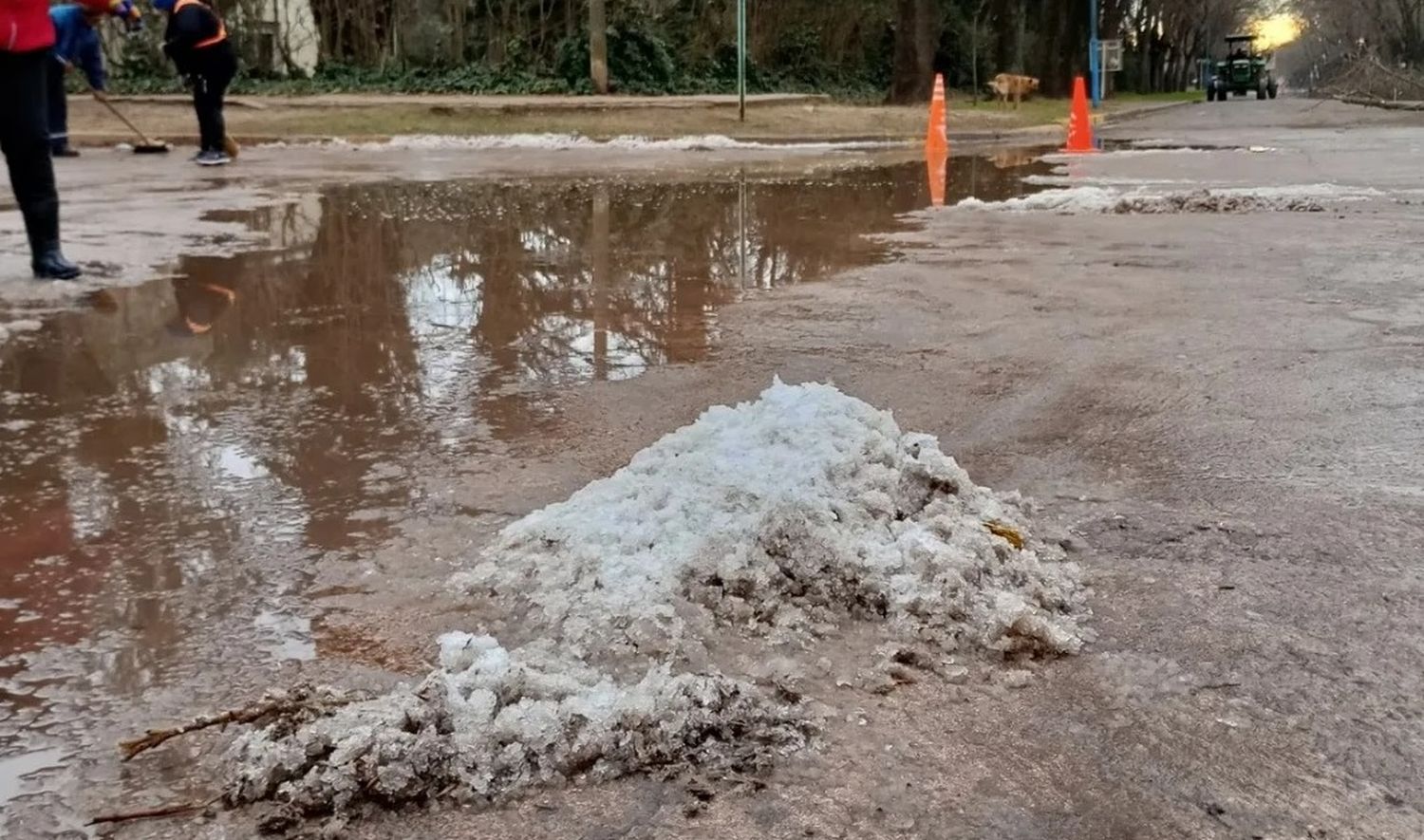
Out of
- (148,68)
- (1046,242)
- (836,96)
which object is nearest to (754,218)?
(1046,242)

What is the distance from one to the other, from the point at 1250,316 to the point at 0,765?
15.5 ft

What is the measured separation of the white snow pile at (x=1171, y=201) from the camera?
8.63 meters

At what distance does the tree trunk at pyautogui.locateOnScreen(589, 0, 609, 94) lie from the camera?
2078 cm

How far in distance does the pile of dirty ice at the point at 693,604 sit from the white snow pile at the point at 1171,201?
6408mm

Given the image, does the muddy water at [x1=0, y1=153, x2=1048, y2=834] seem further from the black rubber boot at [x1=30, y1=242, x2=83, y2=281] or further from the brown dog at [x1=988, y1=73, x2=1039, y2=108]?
the brown dog at [x1=988, y1=73, x2=1039, y2=108]

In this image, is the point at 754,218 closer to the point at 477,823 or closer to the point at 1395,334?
the point at 1395,334

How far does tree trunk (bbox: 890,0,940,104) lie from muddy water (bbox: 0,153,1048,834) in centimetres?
1907

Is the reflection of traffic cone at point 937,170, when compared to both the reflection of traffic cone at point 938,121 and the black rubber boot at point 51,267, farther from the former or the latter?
the black rubber boot at point 51,267

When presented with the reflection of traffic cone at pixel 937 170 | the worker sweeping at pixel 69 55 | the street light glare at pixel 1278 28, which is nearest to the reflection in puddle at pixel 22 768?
the reflection of traffic cone at pixel 937 170

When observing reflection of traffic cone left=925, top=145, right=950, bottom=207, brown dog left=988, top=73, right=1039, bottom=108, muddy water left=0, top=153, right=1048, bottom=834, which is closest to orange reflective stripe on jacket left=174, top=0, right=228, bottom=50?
muddy water left=0, top=153, right=1048, bottom=834

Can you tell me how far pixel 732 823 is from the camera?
1.72m

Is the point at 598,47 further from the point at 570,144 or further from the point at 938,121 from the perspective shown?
the point at 938,121

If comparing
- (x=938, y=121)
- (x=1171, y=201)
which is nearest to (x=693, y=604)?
(x=1171, y=201)

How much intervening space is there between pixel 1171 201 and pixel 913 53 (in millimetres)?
18448
